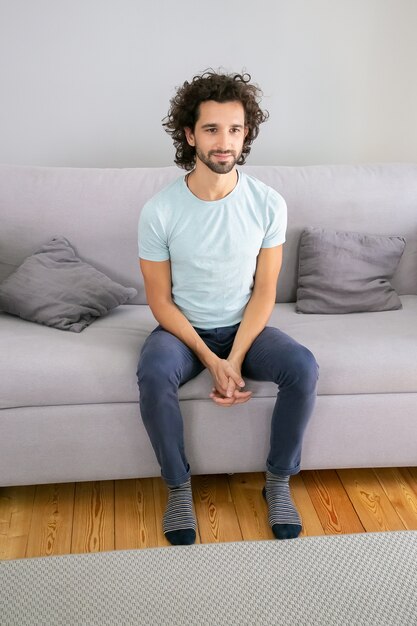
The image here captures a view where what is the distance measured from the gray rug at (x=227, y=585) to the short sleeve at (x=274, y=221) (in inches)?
33.6

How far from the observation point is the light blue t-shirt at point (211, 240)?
2.13 meters

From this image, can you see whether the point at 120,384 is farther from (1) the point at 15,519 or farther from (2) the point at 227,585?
(2) the point at 227,585

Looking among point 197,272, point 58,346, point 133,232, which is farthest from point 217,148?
point 58,346

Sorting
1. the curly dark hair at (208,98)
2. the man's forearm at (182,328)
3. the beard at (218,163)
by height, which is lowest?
the man's forearm at (182,328)

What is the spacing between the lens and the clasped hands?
2045mm

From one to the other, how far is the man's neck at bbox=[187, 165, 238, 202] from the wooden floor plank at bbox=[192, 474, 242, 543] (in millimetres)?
874

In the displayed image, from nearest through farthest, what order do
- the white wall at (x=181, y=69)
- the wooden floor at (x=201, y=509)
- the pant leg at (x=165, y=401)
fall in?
the pant leg at (x=165, y=401), the wooden floor at (x=201, y=509), the white wall at (x=181, y=69)

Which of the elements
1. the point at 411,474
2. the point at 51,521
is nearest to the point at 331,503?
the point at 411,474

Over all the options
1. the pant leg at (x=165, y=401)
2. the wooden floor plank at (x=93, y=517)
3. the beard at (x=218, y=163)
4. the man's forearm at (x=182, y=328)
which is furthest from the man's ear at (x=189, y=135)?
the wooden floor plank at (x=93, y=517)

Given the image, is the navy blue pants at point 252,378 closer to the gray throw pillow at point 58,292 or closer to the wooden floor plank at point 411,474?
the gray throw pillow at point 58,292

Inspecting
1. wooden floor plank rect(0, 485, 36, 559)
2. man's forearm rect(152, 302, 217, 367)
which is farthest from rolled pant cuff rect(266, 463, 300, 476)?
wooden floor plank rect(0, 485, 36, 559)

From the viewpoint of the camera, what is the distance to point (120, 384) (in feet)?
6.85

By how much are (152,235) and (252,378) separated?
1.65 feet

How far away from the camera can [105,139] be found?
297 centimetres
